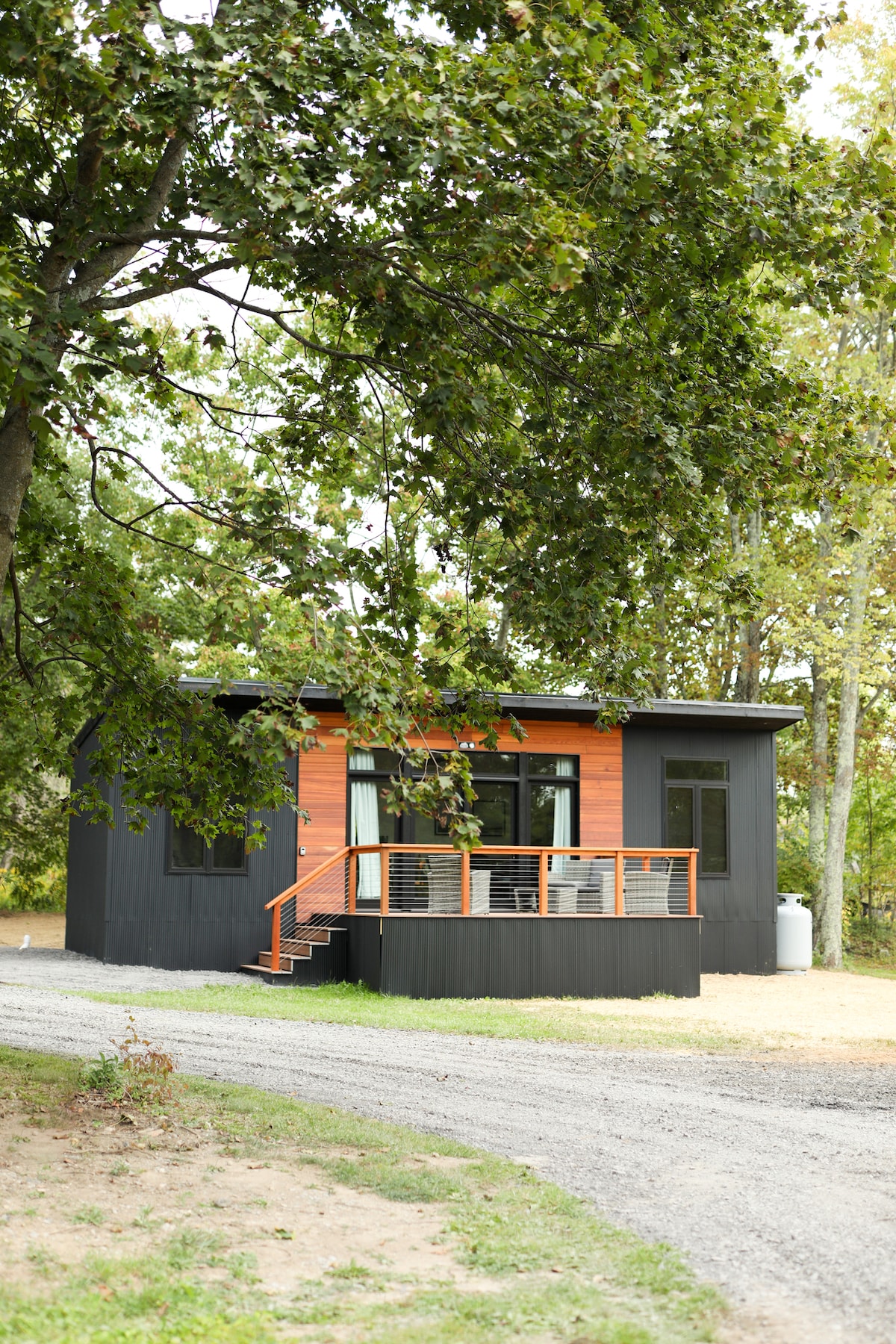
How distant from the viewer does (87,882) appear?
16453mm

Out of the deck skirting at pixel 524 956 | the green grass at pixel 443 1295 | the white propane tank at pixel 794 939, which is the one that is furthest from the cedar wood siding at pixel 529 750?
the green grass at pixel 443 1295

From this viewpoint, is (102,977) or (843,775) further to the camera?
(843,775)

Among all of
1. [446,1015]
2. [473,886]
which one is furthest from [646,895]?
[446,1015]

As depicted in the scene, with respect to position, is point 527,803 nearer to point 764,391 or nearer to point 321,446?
point 321,446

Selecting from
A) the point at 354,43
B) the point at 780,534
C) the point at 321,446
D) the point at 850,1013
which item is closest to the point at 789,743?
the point at 780,534

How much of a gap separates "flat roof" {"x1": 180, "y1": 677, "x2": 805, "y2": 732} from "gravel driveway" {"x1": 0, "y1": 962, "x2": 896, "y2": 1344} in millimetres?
4973

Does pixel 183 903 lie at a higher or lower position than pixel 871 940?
higher

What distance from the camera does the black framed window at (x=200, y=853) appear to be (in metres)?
14.8

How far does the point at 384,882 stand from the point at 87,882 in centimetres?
549

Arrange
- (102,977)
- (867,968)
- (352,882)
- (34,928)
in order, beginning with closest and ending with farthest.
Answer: (102,977)
(352,882)
(867,968)
(34,928)

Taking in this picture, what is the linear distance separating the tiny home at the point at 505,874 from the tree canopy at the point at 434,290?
17.6 feet

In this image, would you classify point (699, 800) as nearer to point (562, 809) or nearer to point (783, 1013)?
point (562, 809)

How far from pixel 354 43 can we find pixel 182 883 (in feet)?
36.6

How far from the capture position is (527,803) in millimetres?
15953
